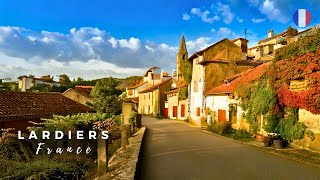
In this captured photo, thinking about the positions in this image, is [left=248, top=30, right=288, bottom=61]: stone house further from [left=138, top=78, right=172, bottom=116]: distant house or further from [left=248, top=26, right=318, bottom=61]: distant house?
[left=138, top=78, right=172, bottom=116]: distant house

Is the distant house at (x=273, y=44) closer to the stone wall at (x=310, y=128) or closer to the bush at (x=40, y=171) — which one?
the stone wall at (x=310, y=128)

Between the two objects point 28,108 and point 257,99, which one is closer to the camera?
point 257,99

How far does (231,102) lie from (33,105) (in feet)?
50.7

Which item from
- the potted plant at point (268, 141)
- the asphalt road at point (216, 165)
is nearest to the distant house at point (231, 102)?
the potted plant at point (268, 141)

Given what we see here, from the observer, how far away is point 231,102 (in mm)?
23297

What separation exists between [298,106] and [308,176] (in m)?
6.64

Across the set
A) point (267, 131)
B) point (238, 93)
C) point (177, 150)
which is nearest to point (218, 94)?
point (238, 93)

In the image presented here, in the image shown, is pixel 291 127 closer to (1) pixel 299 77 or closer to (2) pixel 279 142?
(2) pixel 279 142

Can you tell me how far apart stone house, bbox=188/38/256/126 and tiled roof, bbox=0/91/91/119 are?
11904 mm

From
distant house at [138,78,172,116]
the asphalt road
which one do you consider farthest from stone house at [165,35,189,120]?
the asphalt road

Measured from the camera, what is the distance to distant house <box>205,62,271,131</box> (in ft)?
70.1

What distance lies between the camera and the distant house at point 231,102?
21.4 m

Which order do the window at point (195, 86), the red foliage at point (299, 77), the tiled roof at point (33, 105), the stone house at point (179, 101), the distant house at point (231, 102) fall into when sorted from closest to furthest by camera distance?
the red foliage at point (299, 77)
the tiled roof at point (33, 105)
the distant house at point (231, 102)
the window at point (195, 86)
the stone house at point (179, 101)

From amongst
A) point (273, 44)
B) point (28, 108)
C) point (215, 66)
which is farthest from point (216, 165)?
point (273, 44)
